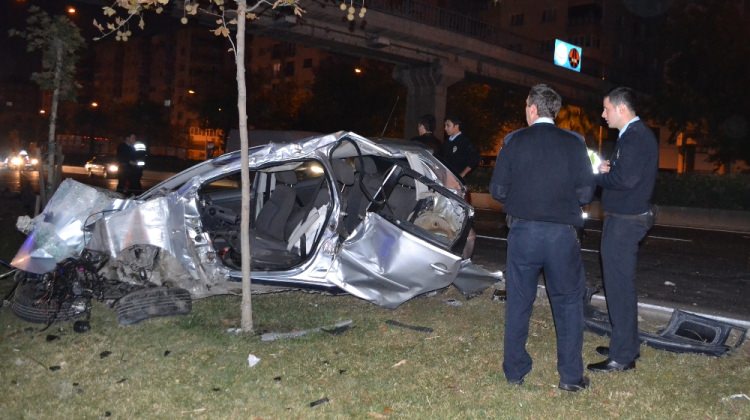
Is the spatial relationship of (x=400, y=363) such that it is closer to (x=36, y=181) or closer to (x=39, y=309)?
(x=39, y=309)

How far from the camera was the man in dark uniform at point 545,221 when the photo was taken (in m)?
3.88

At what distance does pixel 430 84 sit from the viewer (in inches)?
1080

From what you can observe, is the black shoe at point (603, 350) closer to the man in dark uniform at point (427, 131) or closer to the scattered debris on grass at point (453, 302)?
the scattered debris on grass at point (453, 302)

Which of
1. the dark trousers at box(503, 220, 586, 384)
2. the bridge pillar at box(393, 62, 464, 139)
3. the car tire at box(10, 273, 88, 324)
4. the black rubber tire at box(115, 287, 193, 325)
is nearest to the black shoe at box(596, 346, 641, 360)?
the dark trousers at box(503, 220, 586, 384)

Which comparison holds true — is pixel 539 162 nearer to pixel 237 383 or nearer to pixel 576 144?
pixel 576 144

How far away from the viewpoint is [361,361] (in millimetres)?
4613

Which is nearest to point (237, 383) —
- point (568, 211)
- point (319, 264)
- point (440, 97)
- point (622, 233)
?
point (319, 264)

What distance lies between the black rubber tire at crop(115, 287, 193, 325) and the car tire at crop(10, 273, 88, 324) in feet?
1.21

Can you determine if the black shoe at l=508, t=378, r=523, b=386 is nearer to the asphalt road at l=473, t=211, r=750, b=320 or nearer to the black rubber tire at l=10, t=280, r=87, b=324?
the asphalt road at l=473, t=211, r=750, b=320

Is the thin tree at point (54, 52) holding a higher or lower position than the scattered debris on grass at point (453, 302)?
higher

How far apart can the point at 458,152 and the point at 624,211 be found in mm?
3681

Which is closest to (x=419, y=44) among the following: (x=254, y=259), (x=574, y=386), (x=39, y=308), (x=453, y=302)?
(x=453, y=302)

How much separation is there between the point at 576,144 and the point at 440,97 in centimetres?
2395

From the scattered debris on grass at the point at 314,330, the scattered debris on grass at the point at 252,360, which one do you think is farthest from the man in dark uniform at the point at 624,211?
the scattered debris on grass at the point at 252,360
